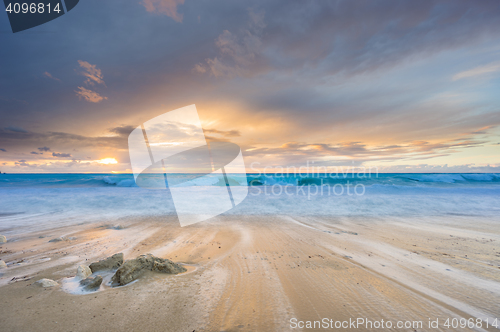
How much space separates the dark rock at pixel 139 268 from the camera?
2.94 metres

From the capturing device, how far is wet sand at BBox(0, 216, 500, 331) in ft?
7.33

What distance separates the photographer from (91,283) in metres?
2.79

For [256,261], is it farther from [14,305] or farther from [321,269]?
[14,305]

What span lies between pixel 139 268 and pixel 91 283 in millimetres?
621

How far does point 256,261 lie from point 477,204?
1564 cm

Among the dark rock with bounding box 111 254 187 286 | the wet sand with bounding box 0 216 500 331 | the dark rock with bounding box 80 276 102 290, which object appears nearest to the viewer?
the wet sand with bounding box 0 216 500 331

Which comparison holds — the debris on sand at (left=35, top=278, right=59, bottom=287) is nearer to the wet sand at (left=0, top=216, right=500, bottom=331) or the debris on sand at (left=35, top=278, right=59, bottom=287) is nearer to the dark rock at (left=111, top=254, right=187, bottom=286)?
the wet sand at (left=0, top=216, right=500, bottom=331)

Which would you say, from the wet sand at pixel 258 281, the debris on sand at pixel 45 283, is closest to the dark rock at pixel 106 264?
the wet sand at pixel 258 281

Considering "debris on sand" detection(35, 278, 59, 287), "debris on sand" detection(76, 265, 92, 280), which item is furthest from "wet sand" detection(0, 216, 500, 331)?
"debris on sand" detection(76, 265, 92, 280)

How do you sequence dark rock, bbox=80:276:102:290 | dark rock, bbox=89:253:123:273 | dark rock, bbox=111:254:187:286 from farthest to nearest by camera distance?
dark rock, bbox=89:253:123:273
dark rock, bbox=111:254:187:286
dark rock, bbox=80:276:102:290

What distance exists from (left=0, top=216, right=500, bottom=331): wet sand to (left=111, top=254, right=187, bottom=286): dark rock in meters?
0.17

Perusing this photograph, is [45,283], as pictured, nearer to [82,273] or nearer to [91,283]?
[82,273]

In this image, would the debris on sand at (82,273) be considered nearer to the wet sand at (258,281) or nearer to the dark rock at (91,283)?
the dark rock at (91,283)

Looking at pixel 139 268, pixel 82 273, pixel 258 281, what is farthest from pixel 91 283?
pixel 258 281
